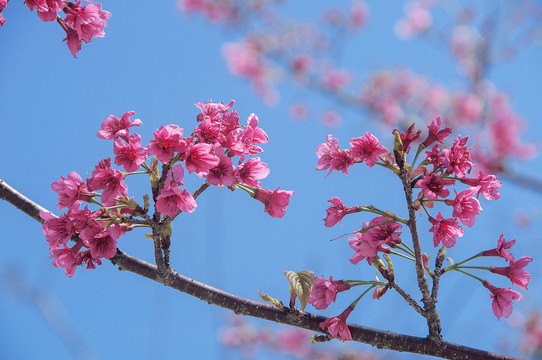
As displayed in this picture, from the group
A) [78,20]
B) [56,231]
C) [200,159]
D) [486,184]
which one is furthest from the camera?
[78,20]

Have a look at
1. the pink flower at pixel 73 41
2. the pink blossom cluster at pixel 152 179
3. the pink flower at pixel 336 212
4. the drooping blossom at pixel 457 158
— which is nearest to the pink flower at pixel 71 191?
the pink blossom cluster at pixel 152 179

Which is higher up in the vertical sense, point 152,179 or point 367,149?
point 367,149

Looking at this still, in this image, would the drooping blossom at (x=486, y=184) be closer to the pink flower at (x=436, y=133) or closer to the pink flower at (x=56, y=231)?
the pink flower at (x=436, y=133)

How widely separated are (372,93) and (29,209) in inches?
405

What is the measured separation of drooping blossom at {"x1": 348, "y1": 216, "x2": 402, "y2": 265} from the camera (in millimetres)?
2035

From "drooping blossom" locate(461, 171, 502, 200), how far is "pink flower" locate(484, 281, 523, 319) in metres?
0.44

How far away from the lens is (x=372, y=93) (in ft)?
38.0

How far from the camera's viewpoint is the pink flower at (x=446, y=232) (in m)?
2.01

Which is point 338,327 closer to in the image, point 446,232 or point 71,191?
point 446,232

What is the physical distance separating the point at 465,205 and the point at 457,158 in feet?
0.70

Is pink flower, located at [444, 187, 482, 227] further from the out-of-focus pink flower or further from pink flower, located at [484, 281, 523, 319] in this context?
the out-of-focus pink flower

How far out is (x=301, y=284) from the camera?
2021 millimetres

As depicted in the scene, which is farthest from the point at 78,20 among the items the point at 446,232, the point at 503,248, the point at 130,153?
the point at 503,248

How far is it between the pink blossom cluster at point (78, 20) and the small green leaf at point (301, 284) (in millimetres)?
1471
